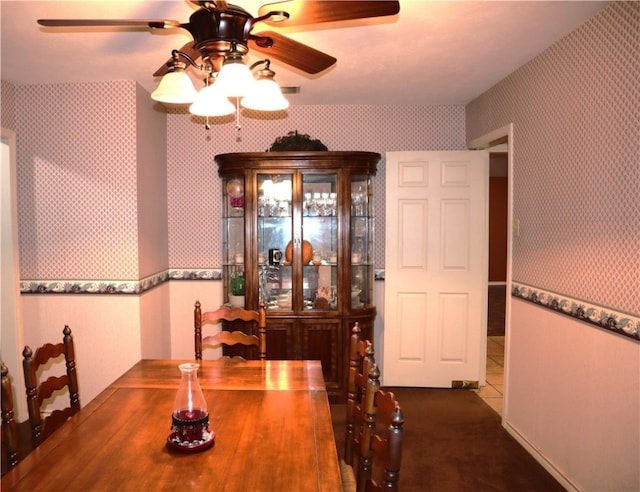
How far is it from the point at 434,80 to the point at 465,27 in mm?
1014

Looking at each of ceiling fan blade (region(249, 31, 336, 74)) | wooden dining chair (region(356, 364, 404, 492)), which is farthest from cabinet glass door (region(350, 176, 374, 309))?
wooden dining chair (region(356, 364, 404, 492))

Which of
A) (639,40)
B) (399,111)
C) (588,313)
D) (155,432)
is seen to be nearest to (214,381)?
(155,432)

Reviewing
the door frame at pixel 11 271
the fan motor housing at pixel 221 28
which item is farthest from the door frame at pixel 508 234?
the door frame at pixel 11 271

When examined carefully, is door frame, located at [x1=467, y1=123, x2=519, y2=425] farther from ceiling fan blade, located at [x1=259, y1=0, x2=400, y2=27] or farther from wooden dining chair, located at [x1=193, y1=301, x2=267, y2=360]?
ceiling fan blade, located at [x1=259, y1=0, x2=400, y2=27]

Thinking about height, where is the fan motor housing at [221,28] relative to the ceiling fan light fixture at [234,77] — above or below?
above

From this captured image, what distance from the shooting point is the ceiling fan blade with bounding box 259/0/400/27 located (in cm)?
151

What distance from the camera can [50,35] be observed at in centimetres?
267

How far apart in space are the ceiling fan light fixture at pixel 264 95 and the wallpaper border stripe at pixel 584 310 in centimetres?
175

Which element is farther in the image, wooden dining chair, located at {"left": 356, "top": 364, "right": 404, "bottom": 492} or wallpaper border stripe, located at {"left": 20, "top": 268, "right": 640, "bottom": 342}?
wallpaper border stripe, located at {"left": 20, "top": 268, "right": 640, "bottom": 342}

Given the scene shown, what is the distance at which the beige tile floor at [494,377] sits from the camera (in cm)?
401

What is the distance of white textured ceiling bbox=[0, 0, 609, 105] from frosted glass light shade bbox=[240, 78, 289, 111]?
0.65m

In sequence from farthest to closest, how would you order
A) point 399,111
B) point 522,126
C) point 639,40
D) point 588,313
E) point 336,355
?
point 399,111
point 336,355
point 522,126
point 588,313
point 639,40

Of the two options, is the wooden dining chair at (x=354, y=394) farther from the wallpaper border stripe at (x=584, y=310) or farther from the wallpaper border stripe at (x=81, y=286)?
the wallpaper border stripe at (x=81, y=286)

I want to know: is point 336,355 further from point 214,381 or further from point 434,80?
point 434,80
